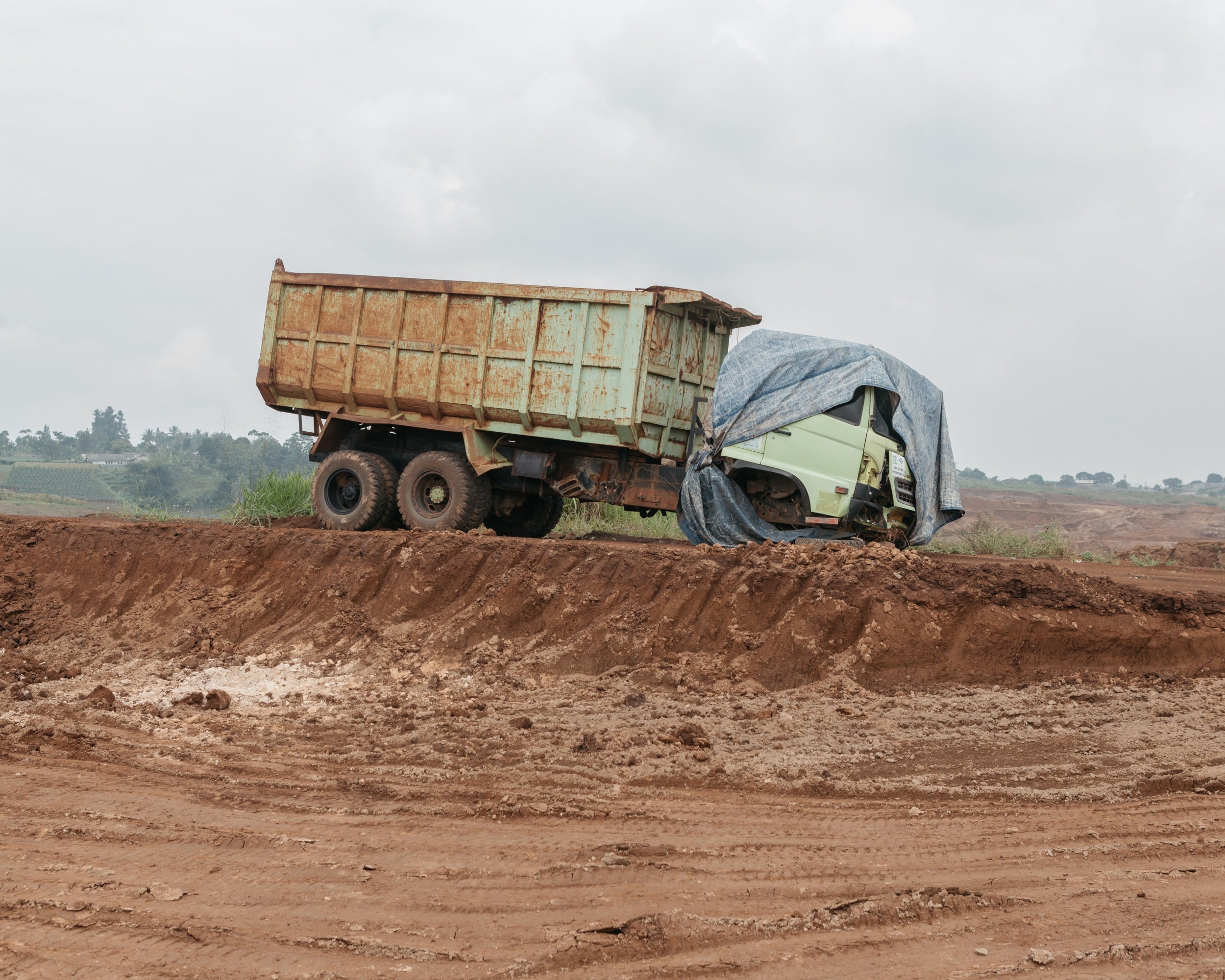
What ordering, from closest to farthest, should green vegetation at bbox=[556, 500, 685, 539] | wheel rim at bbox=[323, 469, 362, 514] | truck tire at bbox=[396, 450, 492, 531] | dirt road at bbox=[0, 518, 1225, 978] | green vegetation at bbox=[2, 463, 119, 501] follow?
dirt road at bbox=[0, 518, 1225, 978], truck tire at bbox=[396, 450, 492, 531], wheel rim at bbox=[323, 469, 362, 514], green vegetation at bbox=[556, 500, 685, 539], green vegetation at bbox=[2, 463, 119, 501]

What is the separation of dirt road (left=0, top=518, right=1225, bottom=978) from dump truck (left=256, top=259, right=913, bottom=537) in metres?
1.73

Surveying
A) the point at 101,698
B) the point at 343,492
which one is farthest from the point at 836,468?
the point at 101,698

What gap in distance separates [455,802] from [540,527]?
8500 mm

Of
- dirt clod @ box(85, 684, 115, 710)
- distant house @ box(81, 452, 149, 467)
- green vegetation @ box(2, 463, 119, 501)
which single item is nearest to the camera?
dirt clod @ box(85, 684, 115, 710)

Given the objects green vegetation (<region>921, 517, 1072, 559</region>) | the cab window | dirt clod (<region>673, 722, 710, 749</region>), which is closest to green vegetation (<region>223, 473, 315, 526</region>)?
the cab window

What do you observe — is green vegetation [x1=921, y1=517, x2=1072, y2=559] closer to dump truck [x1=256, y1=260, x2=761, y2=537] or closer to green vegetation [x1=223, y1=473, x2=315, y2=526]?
dump truck [x1=256, y1=260, x2=761, y2=537]

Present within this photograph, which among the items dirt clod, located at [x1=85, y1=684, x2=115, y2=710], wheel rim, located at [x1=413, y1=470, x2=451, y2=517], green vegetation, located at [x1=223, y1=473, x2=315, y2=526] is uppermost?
wheel rim, located at [x1=413, y1=470, x2=451, y2=517]

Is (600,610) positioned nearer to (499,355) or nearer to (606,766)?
(606,766)

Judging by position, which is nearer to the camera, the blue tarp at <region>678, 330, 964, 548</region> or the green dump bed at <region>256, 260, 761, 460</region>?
the blue tarp at <region>678, 330, 964, 548</region>

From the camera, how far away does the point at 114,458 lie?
1275 inches

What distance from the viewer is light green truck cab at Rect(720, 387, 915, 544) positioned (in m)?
10.3

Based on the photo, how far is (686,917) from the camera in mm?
3402

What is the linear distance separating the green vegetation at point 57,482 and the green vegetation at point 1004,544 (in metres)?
18.5

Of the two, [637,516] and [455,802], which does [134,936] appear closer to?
[455,802]
